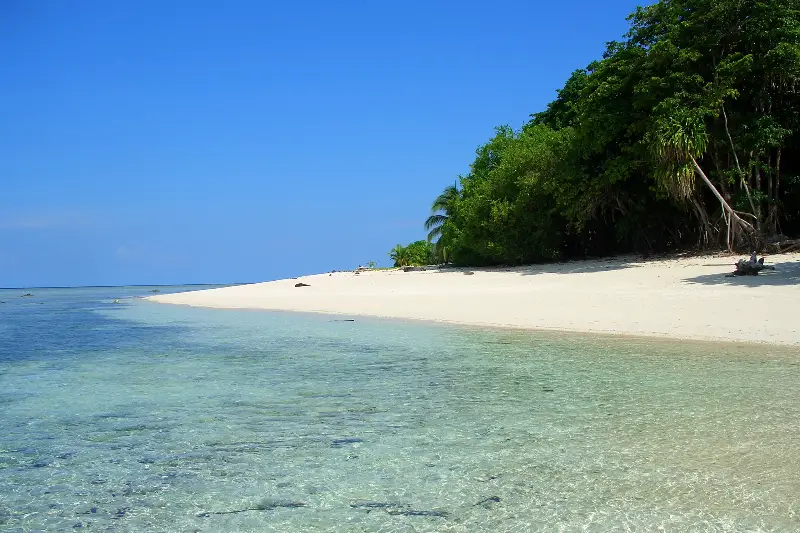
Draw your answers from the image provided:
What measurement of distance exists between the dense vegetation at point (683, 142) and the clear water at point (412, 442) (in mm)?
14667

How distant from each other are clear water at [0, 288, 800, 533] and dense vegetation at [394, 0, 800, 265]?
14667 mm

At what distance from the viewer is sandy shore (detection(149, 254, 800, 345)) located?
11.9 m

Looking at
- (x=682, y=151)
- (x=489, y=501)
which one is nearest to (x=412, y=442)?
(x=489, y=501)

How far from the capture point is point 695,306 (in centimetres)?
1341

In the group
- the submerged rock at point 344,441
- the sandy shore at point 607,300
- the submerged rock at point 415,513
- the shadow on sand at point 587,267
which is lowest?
the submerged rock at point 415,513

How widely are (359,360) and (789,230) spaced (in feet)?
75.7

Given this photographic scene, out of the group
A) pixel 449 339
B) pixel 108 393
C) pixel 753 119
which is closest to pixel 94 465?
pixel 108 393

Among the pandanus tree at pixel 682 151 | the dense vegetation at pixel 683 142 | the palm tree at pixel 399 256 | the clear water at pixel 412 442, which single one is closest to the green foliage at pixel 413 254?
the palm tree at pixel 399 256

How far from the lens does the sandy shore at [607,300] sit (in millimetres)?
11859

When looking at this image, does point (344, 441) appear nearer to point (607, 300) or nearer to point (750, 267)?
point (607, 300)

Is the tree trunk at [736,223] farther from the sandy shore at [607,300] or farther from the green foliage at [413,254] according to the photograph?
the green foliage at [413,254]

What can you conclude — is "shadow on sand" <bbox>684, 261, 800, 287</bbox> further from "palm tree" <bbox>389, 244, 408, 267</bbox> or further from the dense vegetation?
"palm tree" <bbox>389, 244, 408, 267</bbox>

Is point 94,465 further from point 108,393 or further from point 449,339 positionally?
point 449,339

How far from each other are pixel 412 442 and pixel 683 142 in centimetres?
1963
